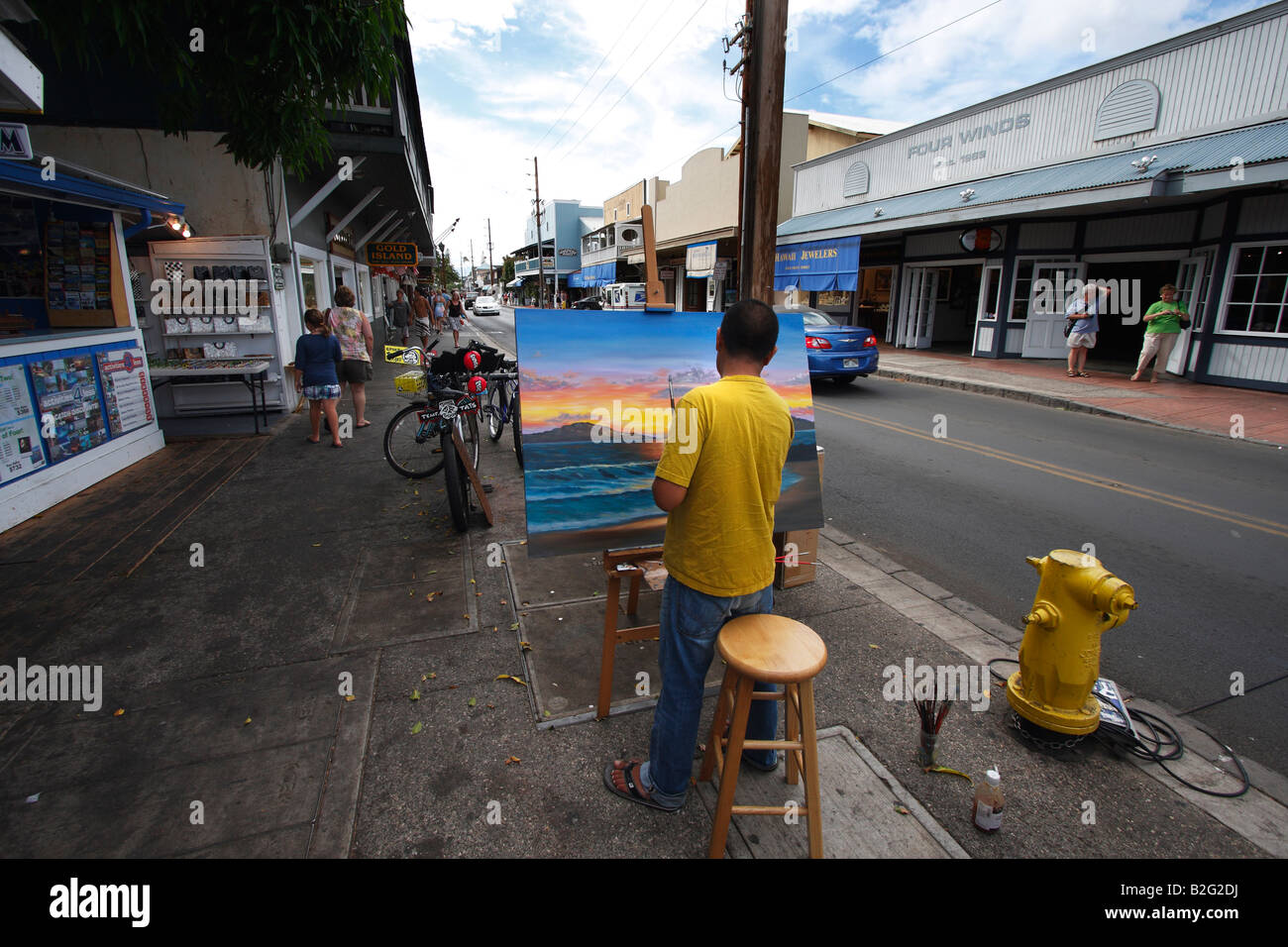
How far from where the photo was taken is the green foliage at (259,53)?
3500 millimetres

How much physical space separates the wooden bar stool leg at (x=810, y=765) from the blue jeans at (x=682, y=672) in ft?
1.20

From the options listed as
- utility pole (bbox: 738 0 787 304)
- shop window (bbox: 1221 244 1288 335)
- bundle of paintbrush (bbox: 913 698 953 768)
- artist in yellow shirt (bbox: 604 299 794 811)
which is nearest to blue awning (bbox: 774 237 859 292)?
shop window (bbox: 1221 244 1288 335)

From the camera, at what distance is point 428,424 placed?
237 inches

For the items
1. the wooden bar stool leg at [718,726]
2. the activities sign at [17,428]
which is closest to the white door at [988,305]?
the wooden bar stool leg at [718,726]

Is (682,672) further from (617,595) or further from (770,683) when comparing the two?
(617,595)

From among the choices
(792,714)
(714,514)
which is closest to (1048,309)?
(792,714)

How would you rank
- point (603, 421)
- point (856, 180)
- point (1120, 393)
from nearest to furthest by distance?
1. point (603, 421)
2. point (1120, 393)
3. point (856, 180)

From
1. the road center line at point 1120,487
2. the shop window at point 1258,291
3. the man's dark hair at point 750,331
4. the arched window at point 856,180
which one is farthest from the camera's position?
the arched window at point 856,180

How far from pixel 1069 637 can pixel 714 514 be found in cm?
188

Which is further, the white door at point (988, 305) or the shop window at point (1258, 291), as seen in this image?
the white door at point (988, 305)

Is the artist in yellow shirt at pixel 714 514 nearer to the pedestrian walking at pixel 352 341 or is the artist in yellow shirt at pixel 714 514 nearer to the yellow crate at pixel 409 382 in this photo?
the yellow crate at pixel 409 382

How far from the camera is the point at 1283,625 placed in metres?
4.13
